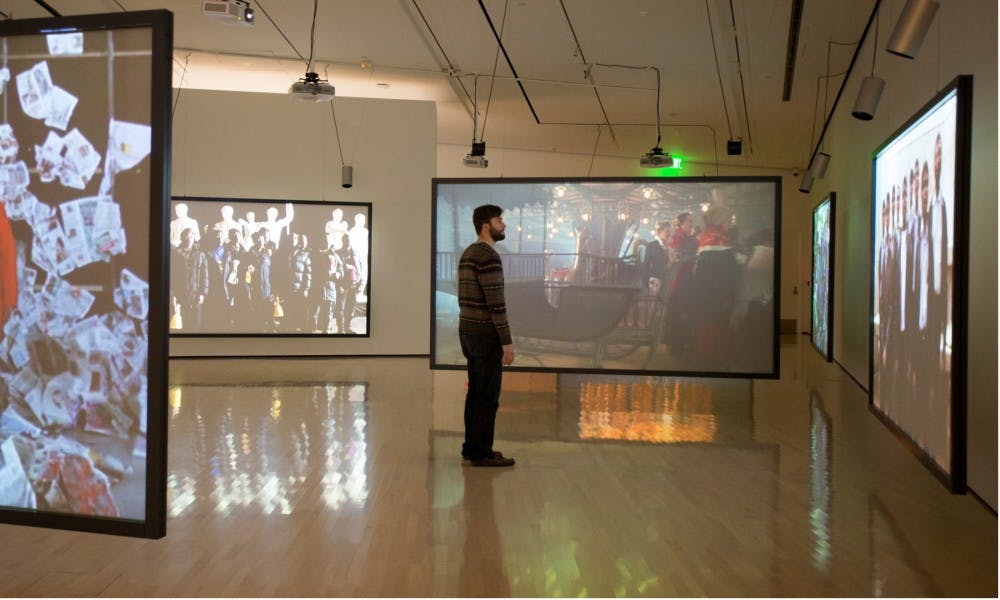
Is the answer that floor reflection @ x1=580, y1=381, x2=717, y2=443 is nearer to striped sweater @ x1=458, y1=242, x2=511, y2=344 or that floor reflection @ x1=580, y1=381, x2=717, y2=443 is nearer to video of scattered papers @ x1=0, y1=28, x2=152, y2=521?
striped sweater @ x1=458, y1=242, x2=511, y2=344

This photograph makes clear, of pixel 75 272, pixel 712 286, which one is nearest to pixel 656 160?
pixel 712 286

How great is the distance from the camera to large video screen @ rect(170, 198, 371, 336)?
13516mm

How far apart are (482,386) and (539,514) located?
1292mm

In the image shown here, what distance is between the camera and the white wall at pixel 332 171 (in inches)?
538

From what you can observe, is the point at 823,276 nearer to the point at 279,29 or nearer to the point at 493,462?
the point at 279,29

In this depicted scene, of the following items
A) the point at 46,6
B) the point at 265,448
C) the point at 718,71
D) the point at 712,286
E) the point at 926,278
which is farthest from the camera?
the point at 718,71

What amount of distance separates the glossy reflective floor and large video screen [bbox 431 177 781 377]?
0.98m

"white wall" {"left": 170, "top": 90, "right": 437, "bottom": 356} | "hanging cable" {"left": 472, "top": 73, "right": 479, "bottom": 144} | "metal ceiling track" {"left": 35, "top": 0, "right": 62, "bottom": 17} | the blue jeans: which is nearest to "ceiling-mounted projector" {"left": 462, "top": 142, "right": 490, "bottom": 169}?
"hanging cable" {"left": 472, "top": 73, "right": 479, "bottom": 144}

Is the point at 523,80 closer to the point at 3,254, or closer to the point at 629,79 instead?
the point at 629,79

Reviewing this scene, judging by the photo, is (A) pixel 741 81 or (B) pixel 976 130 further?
(A) pixel 741 81

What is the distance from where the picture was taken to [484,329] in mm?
5781

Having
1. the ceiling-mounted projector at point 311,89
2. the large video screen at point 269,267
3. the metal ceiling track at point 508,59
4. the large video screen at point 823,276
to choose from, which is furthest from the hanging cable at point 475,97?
the large video screen at point 823,276

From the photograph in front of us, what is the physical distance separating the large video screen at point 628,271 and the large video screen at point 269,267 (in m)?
4.43

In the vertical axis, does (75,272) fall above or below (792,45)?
below
